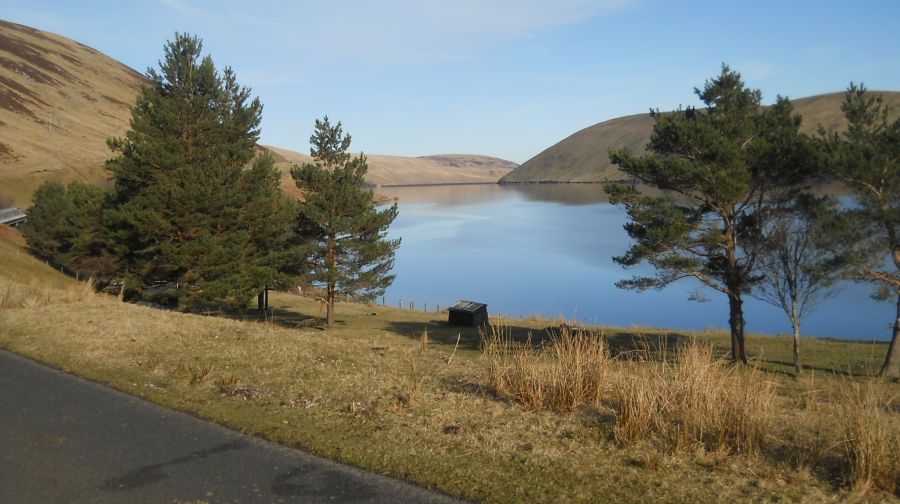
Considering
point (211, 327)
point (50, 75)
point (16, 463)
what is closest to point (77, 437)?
point (16, 463)

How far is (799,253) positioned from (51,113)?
144 meters

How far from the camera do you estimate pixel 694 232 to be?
88.6 feet

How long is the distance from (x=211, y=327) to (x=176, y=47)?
24.5 m

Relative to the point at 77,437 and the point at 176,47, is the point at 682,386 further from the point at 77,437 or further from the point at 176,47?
the point at 176,47

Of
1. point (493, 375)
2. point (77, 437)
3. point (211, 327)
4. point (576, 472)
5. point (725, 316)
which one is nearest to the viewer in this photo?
point (576, 472)

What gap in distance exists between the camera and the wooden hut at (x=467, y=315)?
39625mm

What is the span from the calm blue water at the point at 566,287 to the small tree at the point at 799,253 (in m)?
3.26

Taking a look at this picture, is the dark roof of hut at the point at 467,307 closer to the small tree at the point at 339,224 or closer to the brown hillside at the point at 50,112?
the small tree at the point at 339,224

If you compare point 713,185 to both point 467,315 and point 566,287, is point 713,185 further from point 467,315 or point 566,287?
point 566,287

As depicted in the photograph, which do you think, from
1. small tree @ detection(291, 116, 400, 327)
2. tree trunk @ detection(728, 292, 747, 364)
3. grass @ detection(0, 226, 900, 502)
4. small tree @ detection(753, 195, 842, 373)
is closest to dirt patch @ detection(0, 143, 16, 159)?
small tree @ detection(291, 116, 400, 327)

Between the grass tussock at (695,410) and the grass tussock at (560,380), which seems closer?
the grass tussock at (695,410)

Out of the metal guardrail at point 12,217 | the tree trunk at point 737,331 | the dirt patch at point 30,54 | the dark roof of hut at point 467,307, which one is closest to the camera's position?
the tree trunk at point 737,331

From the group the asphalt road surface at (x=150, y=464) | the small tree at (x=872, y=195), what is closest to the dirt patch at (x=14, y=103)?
the small tree at (x=872, y=195)

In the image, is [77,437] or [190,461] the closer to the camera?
[190,461]
